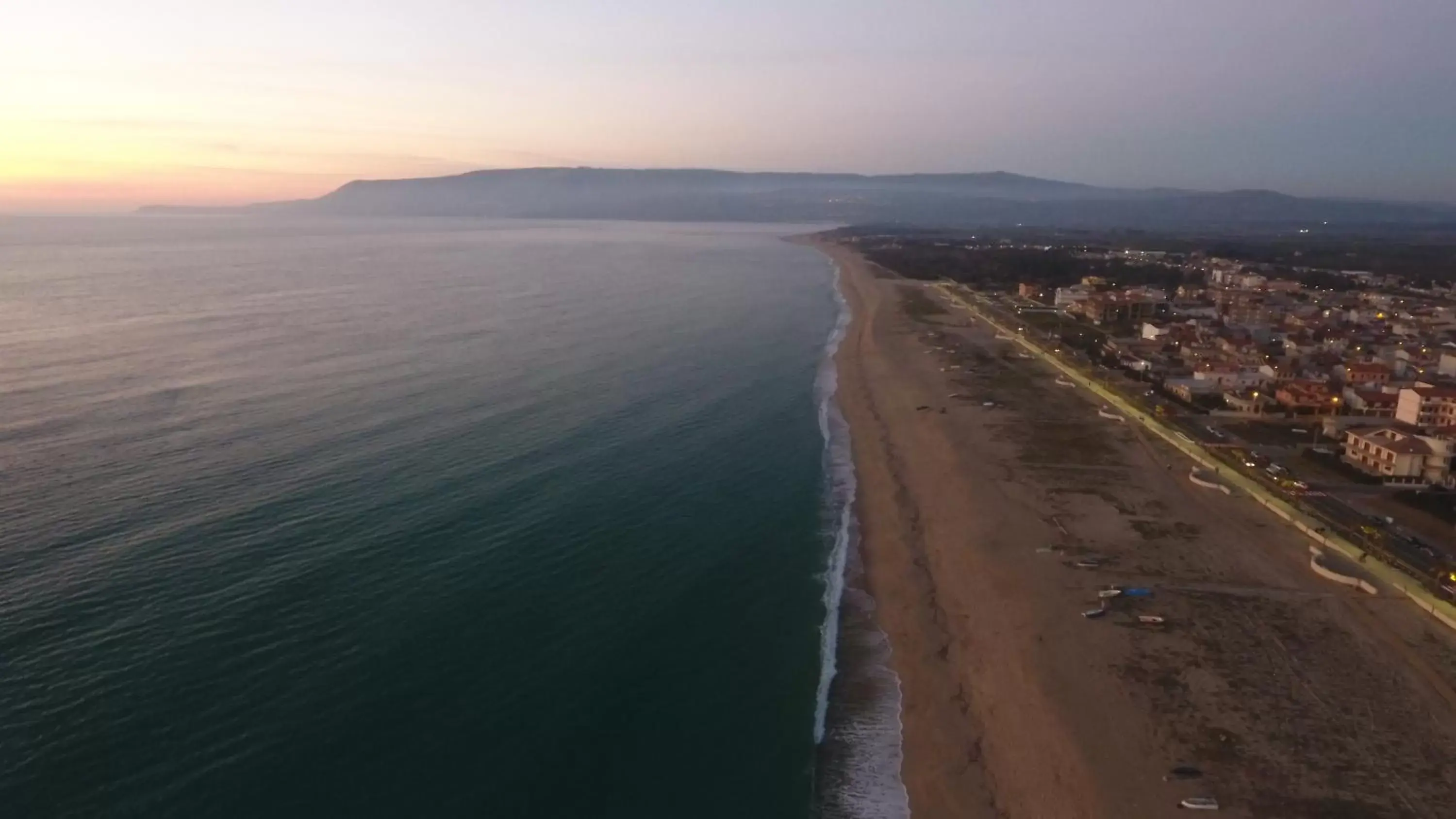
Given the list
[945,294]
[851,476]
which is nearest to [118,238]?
[945,294]

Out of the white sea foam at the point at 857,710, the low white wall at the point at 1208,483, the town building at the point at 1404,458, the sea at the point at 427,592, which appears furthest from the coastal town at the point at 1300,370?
the sea at the point at 427,592

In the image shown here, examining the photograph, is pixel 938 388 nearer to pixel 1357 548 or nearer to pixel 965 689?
pixel 1357 548

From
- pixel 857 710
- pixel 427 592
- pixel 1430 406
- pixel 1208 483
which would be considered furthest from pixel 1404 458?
pixel 427 592

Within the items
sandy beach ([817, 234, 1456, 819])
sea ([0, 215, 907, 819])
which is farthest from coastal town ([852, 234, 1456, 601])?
sea ([0, 215, 907, 819])

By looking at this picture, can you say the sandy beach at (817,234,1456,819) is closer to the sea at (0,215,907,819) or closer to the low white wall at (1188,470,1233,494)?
the low white wall at (1188,470,1233,494)

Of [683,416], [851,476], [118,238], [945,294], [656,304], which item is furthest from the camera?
[118,238]

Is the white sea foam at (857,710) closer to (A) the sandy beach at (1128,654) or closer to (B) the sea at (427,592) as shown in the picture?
(B) the sea at (427,592)

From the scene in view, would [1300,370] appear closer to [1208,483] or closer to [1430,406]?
[1430,406]
